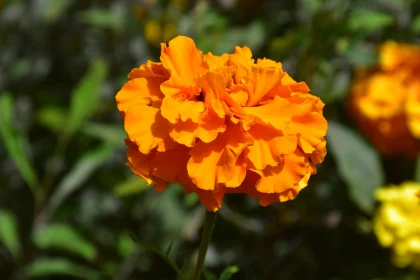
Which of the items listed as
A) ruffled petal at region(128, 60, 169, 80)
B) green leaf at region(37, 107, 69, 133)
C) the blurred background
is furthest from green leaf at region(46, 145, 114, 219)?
ruffled petal at region(128, 60, 169, 80)

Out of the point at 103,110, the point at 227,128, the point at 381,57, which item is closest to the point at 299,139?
the point at 227,128

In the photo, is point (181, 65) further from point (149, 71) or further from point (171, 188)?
point (171, 188)

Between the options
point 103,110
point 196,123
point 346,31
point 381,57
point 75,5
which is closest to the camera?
point 196,123

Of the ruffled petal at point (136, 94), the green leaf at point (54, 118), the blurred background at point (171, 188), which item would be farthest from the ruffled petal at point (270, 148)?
the green leaf at point (54, 118)

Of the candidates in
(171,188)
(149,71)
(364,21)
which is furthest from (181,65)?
(171,188)

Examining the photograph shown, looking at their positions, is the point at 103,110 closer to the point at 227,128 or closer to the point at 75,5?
the point at 75,5
